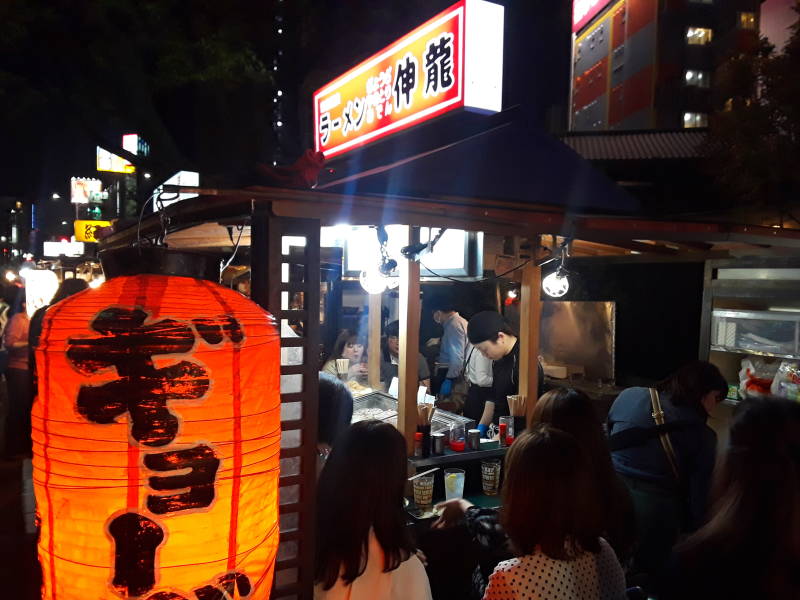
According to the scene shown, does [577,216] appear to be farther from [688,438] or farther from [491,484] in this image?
[491,484]

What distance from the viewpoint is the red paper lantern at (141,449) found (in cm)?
202

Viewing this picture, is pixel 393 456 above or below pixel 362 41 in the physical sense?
below

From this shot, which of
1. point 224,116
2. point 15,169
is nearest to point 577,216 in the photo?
point 224,116

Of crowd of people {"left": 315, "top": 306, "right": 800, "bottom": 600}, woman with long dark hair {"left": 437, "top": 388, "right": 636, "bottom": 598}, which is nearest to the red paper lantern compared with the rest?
crowd of people {"left": 315, "top": 306, "right": 800, "bottom": 600}

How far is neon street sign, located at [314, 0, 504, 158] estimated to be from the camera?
7219mm

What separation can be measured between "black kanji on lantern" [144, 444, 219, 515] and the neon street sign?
6.34m

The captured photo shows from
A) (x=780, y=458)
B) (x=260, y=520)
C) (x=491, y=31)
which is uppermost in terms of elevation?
(x=491, y=31)

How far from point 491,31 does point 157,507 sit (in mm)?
7180

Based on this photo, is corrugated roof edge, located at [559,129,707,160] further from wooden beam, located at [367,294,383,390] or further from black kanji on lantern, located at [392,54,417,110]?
wooden beam, located at [367,294,383,390]

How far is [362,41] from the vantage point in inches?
586

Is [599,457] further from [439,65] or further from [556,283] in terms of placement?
[439,65]

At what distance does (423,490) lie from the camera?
5.12 metres

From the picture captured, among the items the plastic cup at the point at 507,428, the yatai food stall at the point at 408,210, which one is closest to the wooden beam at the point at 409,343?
the yatai food stall at the point at 408,210

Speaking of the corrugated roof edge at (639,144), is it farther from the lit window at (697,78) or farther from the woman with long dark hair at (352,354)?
the lit window at (697,78)
